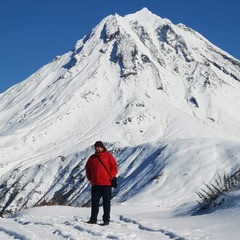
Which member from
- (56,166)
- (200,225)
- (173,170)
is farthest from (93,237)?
(56,166)

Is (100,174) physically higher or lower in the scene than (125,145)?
lower

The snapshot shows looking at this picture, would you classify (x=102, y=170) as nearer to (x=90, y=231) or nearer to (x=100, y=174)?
(x=100, y=174)

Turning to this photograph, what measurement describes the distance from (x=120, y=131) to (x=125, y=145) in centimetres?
2635

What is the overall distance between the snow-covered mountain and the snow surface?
0.26 meters

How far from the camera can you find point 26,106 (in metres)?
183

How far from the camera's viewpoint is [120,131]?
493ft

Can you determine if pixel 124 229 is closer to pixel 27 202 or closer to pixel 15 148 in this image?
pixel 27 202

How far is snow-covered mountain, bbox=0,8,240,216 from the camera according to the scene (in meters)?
58.3

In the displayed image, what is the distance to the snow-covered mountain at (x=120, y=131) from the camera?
2296 inches

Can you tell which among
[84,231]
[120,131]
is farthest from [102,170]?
[120,131]

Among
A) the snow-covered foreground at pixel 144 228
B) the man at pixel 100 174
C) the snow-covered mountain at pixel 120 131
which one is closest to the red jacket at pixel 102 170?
the man at pixel 100 174

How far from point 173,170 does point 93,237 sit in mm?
48620

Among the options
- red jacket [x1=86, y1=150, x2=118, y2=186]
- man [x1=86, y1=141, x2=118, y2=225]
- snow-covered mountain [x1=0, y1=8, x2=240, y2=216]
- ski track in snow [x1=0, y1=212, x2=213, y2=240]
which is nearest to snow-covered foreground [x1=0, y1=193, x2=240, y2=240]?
ski track in snow [x1=0, y1=212, x2=213, y2=240]

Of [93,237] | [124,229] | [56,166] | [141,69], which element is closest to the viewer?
[93,237]
